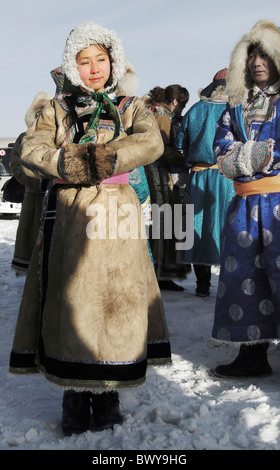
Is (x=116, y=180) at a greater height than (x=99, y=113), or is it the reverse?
(x=99, y=113)

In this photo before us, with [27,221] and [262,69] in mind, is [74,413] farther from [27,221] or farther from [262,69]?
[27,221]

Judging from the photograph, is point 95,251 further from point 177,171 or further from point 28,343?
point 177,171

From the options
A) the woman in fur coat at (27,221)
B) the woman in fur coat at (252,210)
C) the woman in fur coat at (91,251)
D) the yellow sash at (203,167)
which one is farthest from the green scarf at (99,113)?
the yellow sash at (203,167)

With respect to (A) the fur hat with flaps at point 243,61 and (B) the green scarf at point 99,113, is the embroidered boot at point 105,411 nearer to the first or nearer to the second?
(B) the green scarf at point 99,113

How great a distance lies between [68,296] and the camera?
2.57 metres

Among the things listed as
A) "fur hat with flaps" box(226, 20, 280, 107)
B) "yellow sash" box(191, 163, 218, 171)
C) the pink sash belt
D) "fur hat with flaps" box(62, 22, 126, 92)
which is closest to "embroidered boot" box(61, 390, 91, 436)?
the pink sash belt

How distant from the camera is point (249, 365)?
352 centimetres

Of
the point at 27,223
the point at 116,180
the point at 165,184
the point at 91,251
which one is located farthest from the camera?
the point at 165,184

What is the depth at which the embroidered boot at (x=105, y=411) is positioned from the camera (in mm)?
2699

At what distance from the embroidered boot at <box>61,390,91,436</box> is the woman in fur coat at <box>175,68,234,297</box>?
2.81 m

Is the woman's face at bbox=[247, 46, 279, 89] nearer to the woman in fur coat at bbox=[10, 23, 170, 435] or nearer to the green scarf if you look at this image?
the woman in fur coat at bbox=[10, 23, 170, 435]

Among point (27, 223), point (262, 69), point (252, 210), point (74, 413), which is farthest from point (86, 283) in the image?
point (27, 223)

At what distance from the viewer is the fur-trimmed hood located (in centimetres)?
524

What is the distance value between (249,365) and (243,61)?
1795mm
